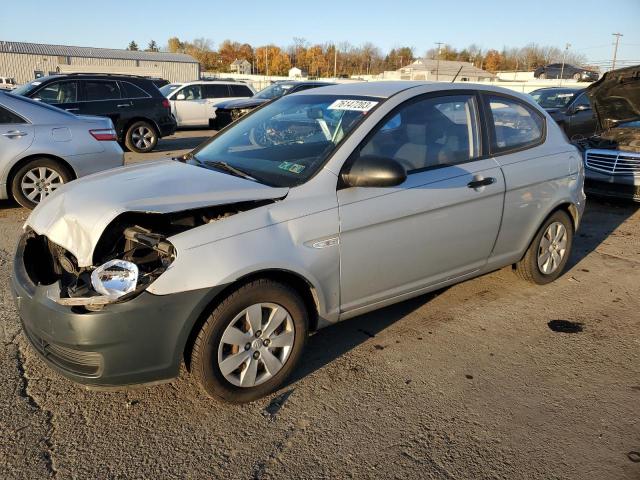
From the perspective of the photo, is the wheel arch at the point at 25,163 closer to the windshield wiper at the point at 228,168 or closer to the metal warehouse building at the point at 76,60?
the windshield wiper at the point at 228,168

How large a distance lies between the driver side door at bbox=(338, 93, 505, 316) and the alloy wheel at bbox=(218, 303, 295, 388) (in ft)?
1.53

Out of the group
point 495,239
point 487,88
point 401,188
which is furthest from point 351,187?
point 487,88

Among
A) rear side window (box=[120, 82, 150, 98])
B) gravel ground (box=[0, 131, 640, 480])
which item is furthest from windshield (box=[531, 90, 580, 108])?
gravel ground (box=[0, 131, 640, 480])

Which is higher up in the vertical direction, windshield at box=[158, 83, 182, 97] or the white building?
the white building

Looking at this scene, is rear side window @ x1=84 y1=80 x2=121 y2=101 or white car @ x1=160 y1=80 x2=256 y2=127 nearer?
rear side window @ x1=84 y1=80 x2=121 y2=101

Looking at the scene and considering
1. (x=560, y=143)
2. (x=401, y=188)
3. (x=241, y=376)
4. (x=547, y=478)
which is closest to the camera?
(x=547, y=478)

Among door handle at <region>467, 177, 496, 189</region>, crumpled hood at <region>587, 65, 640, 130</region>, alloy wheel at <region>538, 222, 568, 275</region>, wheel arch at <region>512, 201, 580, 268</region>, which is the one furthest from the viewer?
crumpled hood at <region>587, 65, 640, 130</region>

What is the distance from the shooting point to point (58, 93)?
10992mm

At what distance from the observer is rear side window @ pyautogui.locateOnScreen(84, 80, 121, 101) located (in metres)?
11.4

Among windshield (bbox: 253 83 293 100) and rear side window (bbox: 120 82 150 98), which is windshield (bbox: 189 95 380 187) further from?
windshield (bbox: 253 83 293 100)

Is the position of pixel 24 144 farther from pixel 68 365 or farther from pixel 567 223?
pixel 567 223

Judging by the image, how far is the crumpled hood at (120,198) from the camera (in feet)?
8.80

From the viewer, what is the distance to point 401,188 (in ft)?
10.8

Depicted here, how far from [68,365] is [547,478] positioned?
7.82ft
